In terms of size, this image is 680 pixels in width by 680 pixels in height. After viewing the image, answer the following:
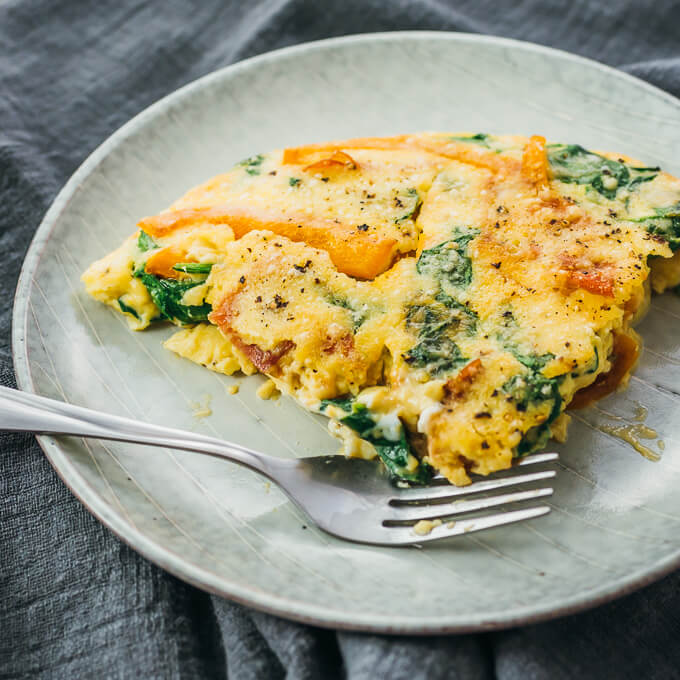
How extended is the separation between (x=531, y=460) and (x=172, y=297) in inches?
73.1

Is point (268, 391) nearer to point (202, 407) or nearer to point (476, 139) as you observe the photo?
point (202, 407)

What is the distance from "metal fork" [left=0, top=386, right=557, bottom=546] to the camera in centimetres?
314

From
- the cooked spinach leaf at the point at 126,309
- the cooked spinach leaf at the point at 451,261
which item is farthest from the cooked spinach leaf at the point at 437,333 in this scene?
the cooked spinach leaf at the point at 126,309

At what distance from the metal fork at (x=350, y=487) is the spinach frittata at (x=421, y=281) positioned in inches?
4.0

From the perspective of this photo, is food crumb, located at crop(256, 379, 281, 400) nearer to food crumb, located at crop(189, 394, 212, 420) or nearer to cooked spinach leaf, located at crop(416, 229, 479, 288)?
food crumb, located at crop(189, 394, 212, 420)

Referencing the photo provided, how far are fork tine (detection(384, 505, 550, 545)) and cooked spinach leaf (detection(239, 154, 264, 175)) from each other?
2.09m

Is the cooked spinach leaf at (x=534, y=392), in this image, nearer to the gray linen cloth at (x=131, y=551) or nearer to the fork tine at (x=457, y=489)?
the fork tine at (x=457, y=489)

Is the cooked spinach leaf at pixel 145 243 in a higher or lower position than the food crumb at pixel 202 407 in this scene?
higher

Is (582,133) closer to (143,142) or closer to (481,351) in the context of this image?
(481,351)

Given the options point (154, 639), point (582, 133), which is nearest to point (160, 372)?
point (154, 639)

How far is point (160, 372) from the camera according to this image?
3863 mm

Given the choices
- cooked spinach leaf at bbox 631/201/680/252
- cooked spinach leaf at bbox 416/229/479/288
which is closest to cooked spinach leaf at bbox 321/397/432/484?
cooked spinach leaf at bbox 416/229/479/288

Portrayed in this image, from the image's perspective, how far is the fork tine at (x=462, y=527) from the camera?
308 cm

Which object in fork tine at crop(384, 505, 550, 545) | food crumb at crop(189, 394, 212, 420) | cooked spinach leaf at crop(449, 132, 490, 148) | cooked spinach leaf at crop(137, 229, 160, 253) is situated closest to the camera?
fork tine at crop(384, 505, 550, 545)
